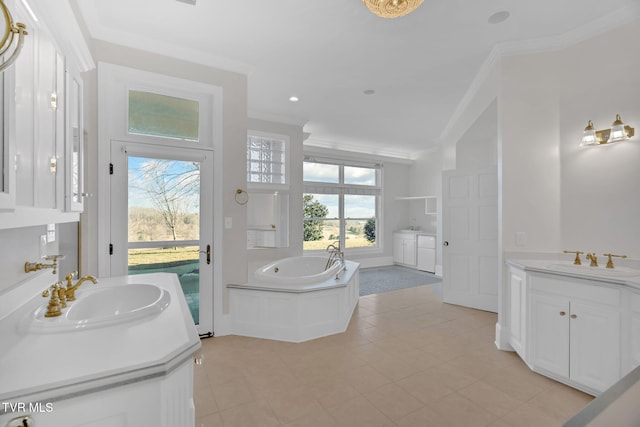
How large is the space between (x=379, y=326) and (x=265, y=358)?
4.58 feet

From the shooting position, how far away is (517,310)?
2.60 m

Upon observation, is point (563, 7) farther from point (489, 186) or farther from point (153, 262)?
point (153, 262)

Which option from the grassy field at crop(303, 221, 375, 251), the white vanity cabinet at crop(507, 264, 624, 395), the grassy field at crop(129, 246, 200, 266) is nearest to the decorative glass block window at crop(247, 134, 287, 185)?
the grassy field at crop(129, 246, 200, 266)

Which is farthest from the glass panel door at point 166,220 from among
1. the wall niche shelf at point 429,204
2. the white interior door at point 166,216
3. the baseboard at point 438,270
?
the wall niche shelf at point 429,204

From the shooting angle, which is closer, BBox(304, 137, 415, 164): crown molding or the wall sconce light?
the wall sconce light

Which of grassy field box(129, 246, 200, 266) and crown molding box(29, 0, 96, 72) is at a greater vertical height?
crown molding box(29, 0, 96, 72)

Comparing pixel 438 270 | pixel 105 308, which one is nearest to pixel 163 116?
pixel 105 308

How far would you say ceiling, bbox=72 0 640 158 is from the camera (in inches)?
88.6

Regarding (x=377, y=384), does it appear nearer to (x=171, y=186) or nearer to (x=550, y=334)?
(x=550, y=334)

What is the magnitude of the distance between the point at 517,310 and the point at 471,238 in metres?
1.55

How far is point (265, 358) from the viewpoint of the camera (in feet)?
8.61

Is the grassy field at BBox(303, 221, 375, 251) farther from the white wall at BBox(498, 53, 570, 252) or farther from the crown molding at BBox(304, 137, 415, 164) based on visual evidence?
the white wall at BBox(498, 53, 570, 252)

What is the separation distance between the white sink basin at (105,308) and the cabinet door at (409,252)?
6.01m

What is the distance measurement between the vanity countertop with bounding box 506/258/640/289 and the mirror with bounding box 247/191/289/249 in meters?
3.12
